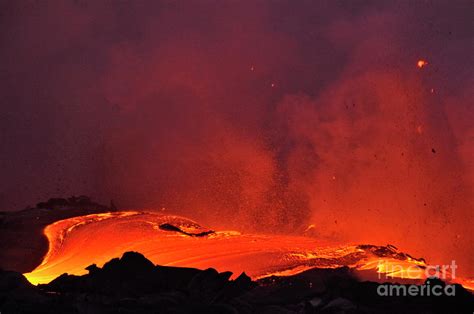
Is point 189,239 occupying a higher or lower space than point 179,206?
lower

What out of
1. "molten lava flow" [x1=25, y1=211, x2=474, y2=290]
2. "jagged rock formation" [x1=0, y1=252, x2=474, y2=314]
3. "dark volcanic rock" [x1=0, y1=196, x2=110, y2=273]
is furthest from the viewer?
"dark volcanic rock" [x1=0, y1=196, x2=110, y2=273]

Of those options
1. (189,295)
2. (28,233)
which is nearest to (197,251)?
(189,295)

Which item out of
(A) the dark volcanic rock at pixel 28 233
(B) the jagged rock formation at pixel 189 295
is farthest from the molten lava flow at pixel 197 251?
(B) the jagged rock formation at pixel 189 295

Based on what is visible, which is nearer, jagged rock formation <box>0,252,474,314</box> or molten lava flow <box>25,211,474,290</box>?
jagged rock formation <box>0,252,474,314</box>

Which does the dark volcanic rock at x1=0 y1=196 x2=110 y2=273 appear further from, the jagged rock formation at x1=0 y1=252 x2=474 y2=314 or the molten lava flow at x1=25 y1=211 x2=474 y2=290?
the jagged rock formation at x1=0 y1=252 x2=474 y2=314

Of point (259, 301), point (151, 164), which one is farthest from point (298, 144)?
point (259, 301)

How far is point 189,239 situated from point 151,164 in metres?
8.23

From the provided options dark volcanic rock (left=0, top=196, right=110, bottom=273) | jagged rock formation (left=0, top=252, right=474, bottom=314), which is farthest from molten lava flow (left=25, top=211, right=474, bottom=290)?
jagged rock formation (left=0, top=252, right=474, bottom=314)

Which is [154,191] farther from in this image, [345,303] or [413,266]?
[345,303]

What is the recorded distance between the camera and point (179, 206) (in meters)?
17.1

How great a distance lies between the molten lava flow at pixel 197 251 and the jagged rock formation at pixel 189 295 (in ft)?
4.06

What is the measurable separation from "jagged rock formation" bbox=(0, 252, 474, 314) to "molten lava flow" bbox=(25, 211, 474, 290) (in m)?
1.24

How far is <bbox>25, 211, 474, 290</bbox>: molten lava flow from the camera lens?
28.7ft

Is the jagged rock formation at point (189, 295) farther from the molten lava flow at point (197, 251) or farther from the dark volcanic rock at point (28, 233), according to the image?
the dark volcanic rock at point (28, 233)
